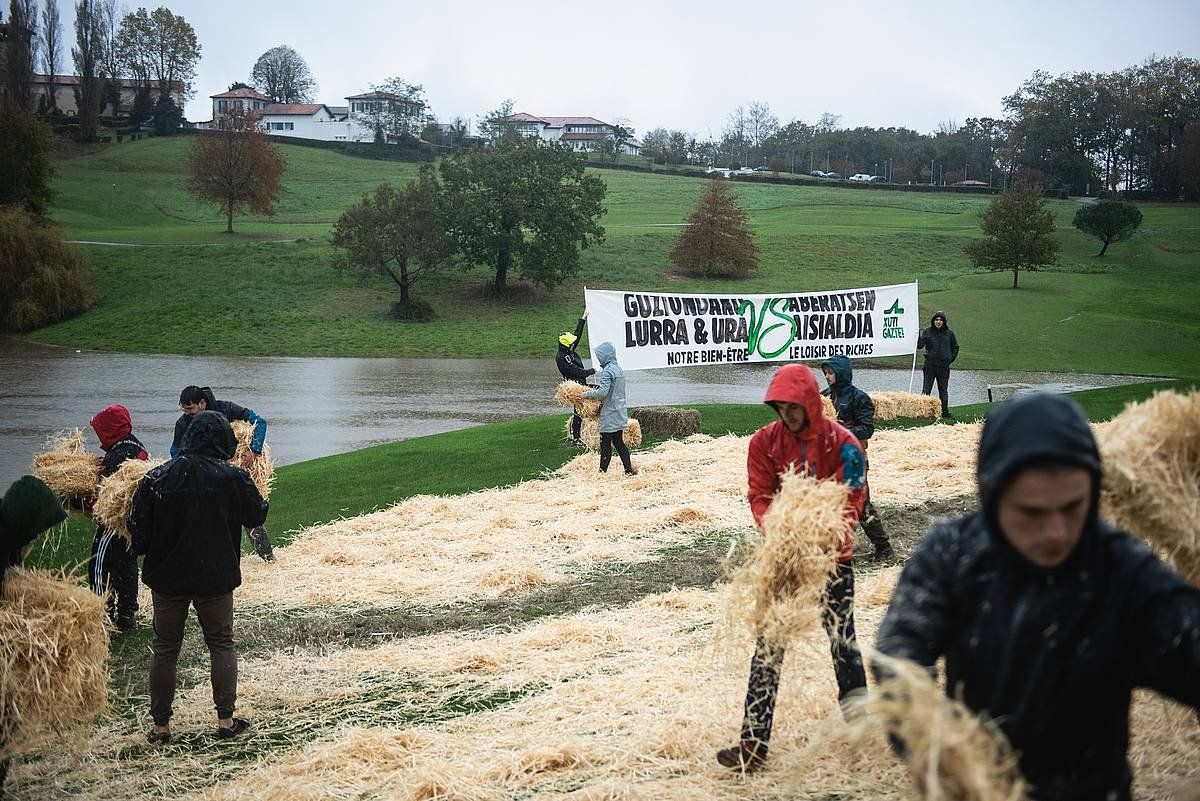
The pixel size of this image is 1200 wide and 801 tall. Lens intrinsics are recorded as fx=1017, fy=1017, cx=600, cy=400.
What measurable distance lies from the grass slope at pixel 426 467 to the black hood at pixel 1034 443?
11883mm

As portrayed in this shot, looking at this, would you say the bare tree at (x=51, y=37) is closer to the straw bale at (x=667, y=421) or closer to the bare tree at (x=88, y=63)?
the bare tree at (x=88, y=63)

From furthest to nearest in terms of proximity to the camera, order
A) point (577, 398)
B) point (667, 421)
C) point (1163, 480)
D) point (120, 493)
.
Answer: point (667, 421)
point (577, 398)
point (120, 493)
point (1163, 480)

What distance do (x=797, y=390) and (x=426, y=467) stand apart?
13109mm

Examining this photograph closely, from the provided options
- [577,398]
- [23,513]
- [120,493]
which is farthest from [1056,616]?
[577,398]

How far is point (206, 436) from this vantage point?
704 centimetres

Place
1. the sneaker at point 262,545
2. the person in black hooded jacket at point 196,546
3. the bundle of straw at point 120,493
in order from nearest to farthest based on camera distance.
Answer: the person in black hooded jacket at point 196,546 < the bundle of straw at point 120,493 < the sneaker at point 262,545

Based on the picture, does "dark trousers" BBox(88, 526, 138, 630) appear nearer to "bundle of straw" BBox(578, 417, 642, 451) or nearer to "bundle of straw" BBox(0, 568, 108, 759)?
"bundle of straw" BBox(0, 568, 108, 759)

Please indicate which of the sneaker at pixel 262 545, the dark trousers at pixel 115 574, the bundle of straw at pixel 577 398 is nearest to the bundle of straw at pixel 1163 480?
the dark trousers at pixel 115 574

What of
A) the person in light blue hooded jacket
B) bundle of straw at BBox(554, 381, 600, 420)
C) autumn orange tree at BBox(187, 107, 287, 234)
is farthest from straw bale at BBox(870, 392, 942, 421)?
autumn orange tree at BBox(187, 107, 287, 234)

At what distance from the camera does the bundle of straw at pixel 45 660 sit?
18.5 ft

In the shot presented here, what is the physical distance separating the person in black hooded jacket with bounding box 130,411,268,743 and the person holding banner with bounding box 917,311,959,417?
1680 cm

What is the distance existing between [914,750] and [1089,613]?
66cm

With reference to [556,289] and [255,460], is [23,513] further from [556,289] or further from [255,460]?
[556,289]

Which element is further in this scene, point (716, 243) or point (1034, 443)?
point (716, 243)
